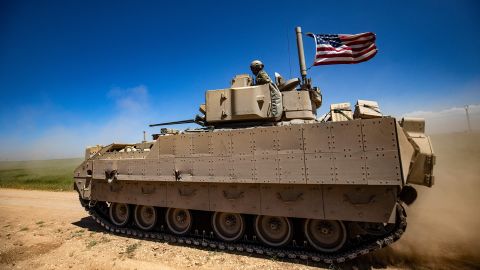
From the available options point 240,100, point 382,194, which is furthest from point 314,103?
point 382,194

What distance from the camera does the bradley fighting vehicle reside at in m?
5.30

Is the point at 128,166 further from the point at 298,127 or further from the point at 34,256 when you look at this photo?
the point at 298,127

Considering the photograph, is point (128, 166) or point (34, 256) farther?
point (128, 166)

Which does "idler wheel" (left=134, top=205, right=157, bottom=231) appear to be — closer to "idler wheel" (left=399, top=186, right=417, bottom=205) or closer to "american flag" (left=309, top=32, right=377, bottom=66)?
"idler wheel" (left=399, top=186, right=417, bottom=205)

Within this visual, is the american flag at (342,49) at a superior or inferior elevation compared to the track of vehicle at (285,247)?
superior

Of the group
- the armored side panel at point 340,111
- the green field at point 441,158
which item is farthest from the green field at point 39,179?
the armored side panel at point 340,111

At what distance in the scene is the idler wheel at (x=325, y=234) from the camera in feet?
19.6

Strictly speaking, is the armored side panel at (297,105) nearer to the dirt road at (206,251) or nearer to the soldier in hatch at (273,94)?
the soldier in hatch at (273,94)

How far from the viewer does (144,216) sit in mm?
8695

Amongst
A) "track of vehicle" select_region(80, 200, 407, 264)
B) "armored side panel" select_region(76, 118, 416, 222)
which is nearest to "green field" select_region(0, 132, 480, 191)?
"track of vehicle" select_region(80, 200, 407, 264)

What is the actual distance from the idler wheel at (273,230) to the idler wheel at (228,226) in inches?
19.2

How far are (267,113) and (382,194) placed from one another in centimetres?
340

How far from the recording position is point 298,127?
586 centimetres

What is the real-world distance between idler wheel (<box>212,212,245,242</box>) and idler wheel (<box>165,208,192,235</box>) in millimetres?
1027
